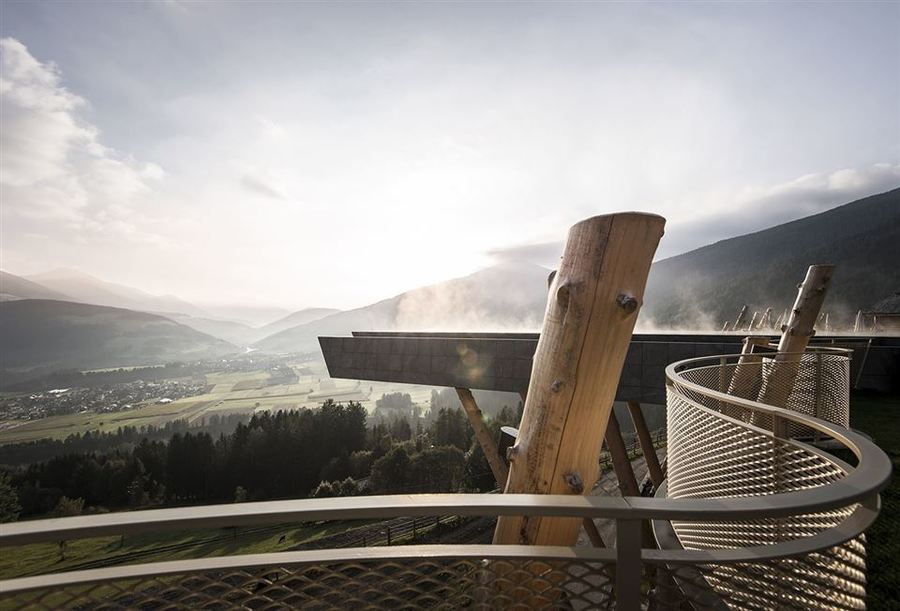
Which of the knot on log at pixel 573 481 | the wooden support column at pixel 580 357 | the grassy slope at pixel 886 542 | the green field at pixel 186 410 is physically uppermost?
the wooden support column at pixel 580 357

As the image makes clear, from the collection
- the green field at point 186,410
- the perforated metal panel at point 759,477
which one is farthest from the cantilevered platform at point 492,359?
the green field at point 186,410

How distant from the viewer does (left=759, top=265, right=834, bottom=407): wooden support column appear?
6770 mm

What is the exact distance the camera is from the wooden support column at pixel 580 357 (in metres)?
1.98

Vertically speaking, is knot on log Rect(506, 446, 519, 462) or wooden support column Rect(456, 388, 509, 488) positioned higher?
knot on log Rect(506, 446, 519, 462)

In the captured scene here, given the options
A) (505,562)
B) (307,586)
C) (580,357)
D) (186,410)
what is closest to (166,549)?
(307,586)

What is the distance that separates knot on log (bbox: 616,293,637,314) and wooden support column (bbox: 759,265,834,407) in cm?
641

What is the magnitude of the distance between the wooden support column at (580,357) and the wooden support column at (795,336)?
6359 millimetres

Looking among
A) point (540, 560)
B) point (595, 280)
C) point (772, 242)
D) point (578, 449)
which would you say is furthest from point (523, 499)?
point (772, 242)

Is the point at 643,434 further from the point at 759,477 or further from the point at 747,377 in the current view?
the point at 759,477

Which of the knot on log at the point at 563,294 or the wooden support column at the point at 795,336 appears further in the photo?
the wooden support column at the point at 795,336

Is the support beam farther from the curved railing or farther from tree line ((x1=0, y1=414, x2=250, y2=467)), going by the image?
tree line ((x1=0, y1=414, x2=250, y2=467))

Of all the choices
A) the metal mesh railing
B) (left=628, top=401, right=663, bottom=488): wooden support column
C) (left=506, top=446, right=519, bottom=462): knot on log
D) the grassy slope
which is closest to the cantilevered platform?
(left=628, top=401, right=663, bottom=488): wooden support column

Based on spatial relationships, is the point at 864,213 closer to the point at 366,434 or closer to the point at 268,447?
the point at 366,434

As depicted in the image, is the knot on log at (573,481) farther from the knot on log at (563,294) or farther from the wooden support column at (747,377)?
the wooden support column at (747,377)
